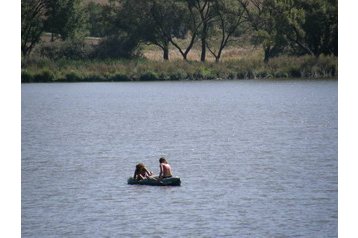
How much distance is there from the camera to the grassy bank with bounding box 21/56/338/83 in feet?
282

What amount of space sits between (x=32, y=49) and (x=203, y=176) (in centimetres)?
6315

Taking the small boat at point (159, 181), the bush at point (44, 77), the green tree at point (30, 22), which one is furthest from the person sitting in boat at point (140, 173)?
the green tree at point (30, 22)

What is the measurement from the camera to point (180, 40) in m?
108

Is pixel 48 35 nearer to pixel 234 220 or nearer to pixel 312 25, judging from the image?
pixel 312 25

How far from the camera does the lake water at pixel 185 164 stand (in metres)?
30.2

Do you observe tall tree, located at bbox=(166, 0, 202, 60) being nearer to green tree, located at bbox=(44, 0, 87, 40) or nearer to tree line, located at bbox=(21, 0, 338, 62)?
tree line, located at bbox=(21, 0, 338, 62)

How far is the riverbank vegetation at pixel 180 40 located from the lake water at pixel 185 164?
819cm

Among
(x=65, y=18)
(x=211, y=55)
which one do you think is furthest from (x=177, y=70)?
(x=65, y=18)

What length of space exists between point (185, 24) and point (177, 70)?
11885mm

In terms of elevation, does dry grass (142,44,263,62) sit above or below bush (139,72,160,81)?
above

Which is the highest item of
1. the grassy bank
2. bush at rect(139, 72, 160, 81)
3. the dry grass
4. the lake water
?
the dry grass

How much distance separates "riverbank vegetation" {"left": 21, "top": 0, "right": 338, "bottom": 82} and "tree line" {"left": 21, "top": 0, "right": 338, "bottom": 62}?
90mm

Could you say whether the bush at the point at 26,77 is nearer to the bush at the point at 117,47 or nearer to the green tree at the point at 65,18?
the bush at the point at 117,47

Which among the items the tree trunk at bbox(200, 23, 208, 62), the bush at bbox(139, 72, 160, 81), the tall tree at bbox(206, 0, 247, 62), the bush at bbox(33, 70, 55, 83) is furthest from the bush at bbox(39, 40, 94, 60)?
the tall tree at bbox(206, 0, 247, 62)
